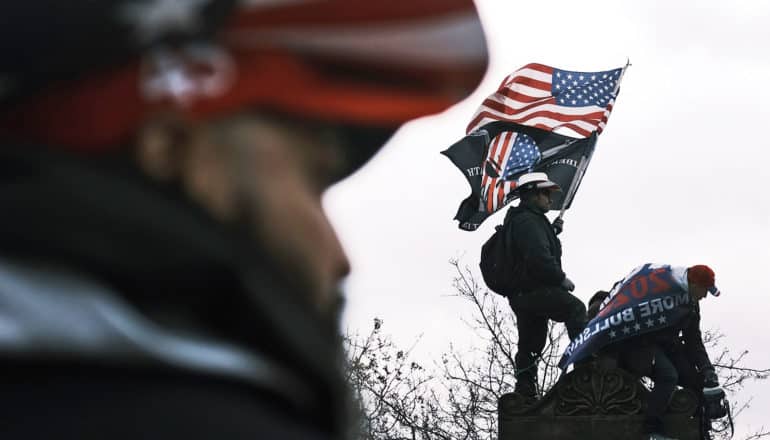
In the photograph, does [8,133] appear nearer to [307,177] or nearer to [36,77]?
[36,77]

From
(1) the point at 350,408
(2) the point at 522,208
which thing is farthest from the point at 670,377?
(1) the point at 350,408

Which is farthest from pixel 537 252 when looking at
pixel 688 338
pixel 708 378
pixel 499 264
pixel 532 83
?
pixel 532 83

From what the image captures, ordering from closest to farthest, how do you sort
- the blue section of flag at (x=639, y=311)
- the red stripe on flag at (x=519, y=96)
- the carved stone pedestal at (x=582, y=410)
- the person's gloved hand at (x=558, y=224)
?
the blue section of flag at (x=639, y=311)
the carved stone pedestal at (x=582, y=410)
the person's gloved hand at (x=558, y=224)
the red stripe on flag at (x=519, y=96)

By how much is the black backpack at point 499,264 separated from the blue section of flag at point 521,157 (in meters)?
2.15

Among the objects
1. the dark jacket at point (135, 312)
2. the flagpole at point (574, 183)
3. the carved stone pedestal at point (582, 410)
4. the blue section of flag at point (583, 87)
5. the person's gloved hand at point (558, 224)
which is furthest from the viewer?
the blue section of flag at point (583, 87)

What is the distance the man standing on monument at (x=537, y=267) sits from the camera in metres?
10.9

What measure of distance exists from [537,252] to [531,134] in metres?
3.10

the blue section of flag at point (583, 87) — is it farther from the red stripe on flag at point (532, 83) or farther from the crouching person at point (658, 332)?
the crouching person at point (658, 332)

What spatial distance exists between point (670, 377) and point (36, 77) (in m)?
10.5

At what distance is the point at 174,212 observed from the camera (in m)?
0.94

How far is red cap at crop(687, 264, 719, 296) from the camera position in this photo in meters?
10.9

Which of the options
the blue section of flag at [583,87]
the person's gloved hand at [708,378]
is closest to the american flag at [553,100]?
the blue section of flag at [583,87]

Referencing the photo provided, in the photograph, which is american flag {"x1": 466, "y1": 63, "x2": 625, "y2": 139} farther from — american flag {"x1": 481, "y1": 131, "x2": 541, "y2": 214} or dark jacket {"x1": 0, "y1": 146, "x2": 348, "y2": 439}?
dark jacket {"x1": 0, "y1": 146, "x2": 348, "y2": 439}

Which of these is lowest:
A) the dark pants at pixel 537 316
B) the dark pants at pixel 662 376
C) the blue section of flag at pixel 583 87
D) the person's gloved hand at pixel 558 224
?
the dark pants at pixel 662 376
